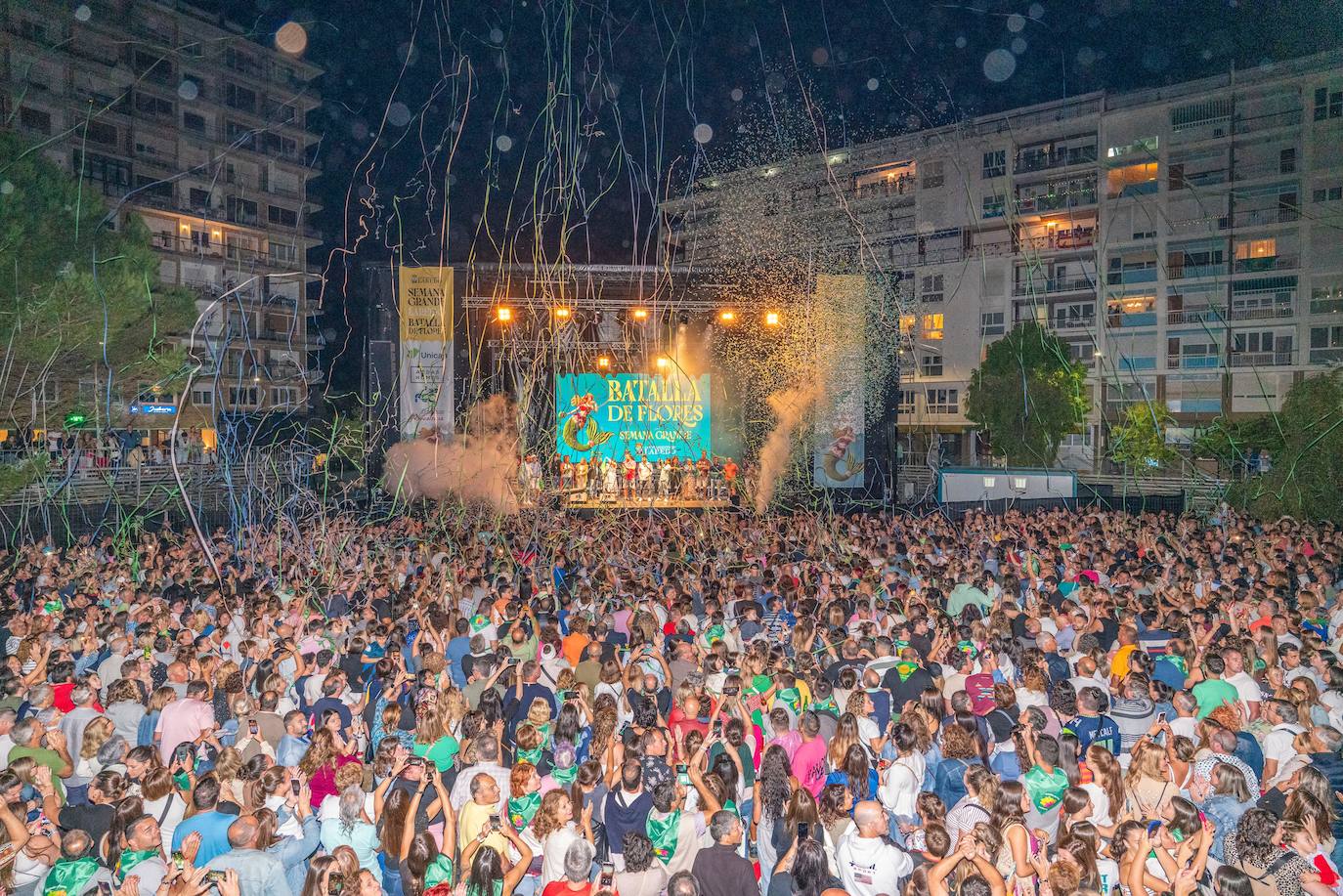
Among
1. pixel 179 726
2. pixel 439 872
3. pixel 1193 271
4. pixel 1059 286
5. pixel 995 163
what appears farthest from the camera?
pixel 995 163

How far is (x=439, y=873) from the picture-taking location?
3.26m

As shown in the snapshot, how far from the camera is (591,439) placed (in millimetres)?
19766

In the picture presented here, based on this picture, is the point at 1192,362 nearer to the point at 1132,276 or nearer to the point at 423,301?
the point at 1132,276

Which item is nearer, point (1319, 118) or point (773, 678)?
point (773, 678)

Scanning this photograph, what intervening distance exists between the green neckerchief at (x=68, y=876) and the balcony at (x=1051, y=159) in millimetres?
37060

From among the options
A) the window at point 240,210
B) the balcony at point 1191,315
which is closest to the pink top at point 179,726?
the balcony at point 1191,315

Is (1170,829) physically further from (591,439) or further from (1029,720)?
(591,439)

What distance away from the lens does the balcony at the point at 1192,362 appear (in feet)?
105

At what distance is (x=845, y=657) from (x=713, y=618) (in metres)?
1.72

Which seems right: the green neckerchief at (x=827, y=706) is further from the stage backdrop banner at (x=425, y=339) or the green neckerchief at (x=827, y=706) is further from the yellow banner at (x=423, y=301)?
the yellow banner at (x=423, y=301)

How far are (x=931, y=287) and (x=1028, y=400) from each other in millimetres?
10978

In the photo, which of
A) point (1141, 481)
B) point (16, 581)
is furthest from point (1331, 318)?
point (16, 581)

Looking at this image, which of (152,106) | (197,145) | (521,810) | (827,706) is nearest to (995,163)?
(197,145)

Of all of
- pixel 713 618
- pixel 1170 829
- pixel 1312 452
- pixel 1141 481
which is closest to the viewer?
pixel 1170 829
